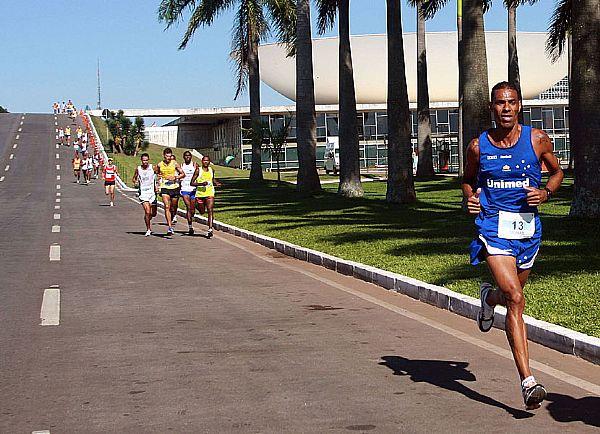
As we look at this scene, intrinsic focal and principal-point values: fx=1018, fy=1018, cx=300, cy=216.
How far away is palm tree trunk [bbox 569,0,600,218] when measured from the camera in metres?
19.5

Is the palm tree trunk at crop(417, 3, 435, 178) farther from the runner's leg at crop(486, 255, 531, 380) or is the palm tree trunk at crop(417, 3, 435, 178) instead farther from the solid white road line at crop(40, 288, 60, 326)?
the runner's leg at crop(486, 255, 531, 380)

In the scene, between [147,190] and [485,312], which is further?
[147,190]

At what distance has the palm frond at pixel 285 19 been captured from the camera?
1716 inches

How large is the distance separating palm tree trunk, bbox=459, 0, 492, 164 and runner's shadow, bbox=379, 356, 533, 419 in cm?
1520

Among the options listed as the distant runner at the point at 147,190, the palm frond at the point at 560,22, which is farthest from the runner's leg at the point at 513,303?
the palm frond at the point at 560,22

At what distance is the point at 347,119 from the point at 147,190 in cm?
1022

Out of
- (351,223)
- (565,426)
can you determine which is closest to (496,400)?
(565,426)

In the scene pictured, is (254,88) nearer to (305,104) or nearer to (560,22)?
(305,104)

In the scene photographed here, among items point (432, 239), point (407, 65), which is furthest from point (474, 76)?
point (407, 65)

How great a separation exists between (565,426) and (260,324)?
15.2ft

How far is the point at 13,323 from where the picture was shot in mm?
10711

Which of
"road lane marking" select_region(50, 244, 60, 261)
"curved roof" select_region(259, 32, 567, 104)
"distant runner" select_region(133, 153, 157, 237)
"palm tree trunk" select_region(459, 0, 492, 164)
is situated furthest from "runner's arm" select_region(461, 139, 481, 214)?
"curved roof" select_region(259, 32, 567, 104)

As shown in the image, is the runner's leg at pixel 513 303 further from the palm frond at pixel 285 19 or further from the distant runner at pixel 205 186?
the palm frond at pixel 285 19

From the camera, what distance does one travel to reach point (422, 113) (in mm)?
45188
